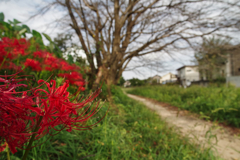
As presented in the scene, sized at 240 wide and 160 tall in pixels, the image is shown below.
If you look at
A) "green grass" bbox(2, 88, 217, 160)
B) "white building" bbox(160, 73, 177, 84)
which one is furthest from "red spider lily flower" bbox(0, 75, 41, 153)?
"white building" bbox(160, 73, 177, 84)

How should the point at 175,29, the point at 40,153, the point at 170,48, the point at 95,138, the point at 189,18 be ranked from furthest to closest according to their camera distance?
the point at 170,48, the point at 175,29, the point at 189,18, the point at 95,138, the point at 40,153

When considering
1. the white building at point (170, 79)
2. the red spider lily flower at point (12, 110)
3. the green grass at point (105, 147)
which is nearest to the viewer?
the red spider lily flower at point (12, 110)

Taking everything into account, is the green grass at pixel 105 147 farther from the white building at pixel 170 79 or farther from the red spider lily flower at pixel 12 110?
the white building at pixel 170 79

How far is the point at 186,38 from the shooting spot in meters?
8.30

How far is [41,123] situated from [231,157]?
3194mm

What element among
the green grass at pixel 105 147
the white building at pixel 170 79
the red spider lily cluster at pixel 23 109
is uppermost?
the white building at pixel 170 79

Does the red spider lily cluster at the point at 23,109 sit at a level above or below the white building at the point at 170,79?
below

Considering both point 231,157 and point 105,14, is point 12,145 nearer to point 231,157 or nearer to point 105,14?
point 231,157

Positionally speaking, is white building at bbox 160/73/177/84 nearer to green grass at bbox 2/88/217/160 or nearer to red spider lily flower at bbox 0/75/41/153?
green grass at bbox 2/88/217/160

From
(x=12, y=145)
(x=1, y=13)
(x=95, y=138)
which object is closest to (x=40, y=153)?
(x=95, y=138)

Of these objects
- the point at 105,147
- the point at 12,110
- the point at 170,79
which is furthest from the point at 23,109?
the point at 170,79

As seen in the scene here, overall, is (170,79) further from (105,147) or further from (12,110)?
(12,110)

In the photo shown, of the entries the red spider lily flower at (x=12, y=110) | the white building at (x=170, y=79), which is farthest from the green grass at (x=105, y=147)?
the white building at (x=170, y=79)

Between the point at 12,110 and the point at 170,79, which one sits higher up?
the point at 170,79
